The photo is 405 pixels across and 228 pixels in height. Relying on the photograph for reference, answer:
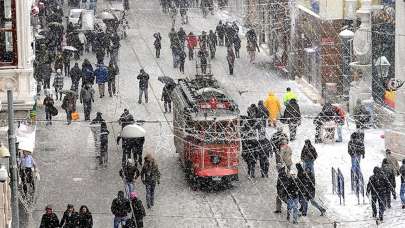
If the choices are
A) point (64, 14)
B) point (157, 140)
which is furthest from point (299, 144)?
point (64, 14)

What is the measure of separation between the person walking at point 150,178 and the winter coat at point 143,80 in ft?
35.7

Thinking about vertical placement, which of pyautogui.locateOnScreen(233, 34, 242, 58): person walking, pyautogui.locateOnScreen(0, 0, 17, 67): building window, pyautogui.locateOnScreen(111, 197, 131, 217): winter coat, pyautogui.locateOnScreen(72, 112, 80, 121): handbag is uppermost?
pyautogui.locateOnScreen(0, 0, 17, 67): building window

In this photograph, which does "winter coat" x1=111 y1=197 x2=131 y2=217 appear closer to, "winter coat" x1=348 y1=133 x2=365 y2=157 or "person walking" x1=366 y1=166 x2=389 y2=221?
"person walking" x1=366 y1=166 x2=389 y2=221

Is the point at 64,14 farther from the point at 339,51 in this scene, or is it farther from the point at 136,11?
A: the point at 339,51

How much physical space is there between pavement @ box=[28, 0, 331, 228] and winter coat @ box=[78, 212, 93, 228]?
2.02 meters

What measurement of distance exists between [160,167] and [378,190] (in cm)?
835

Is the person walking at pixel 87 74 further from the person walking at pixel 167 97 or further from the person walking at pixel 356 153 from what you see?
the person walking at pixel 356 153

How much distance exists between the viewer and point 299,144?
126ft

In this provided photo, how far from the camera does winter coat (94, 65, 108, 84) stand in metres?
44.5

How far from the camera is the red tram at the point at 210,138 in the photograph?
33875 millimetres

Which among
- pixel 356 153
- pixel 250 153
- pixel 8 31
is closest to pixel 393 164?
pixel 356 153

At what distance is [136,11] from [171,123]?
2316 centimetres

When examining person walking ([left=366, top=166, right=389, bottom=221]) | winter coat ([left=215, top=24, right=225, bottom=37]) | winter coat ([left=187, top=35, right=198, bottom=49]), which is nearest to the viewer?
person walking ([left=366, top=166, right=389, bottom=221])

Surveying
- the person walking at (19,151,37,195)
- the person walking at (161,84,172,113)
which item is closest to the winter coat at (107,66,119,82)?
the person walking at (161,84,172,113)
